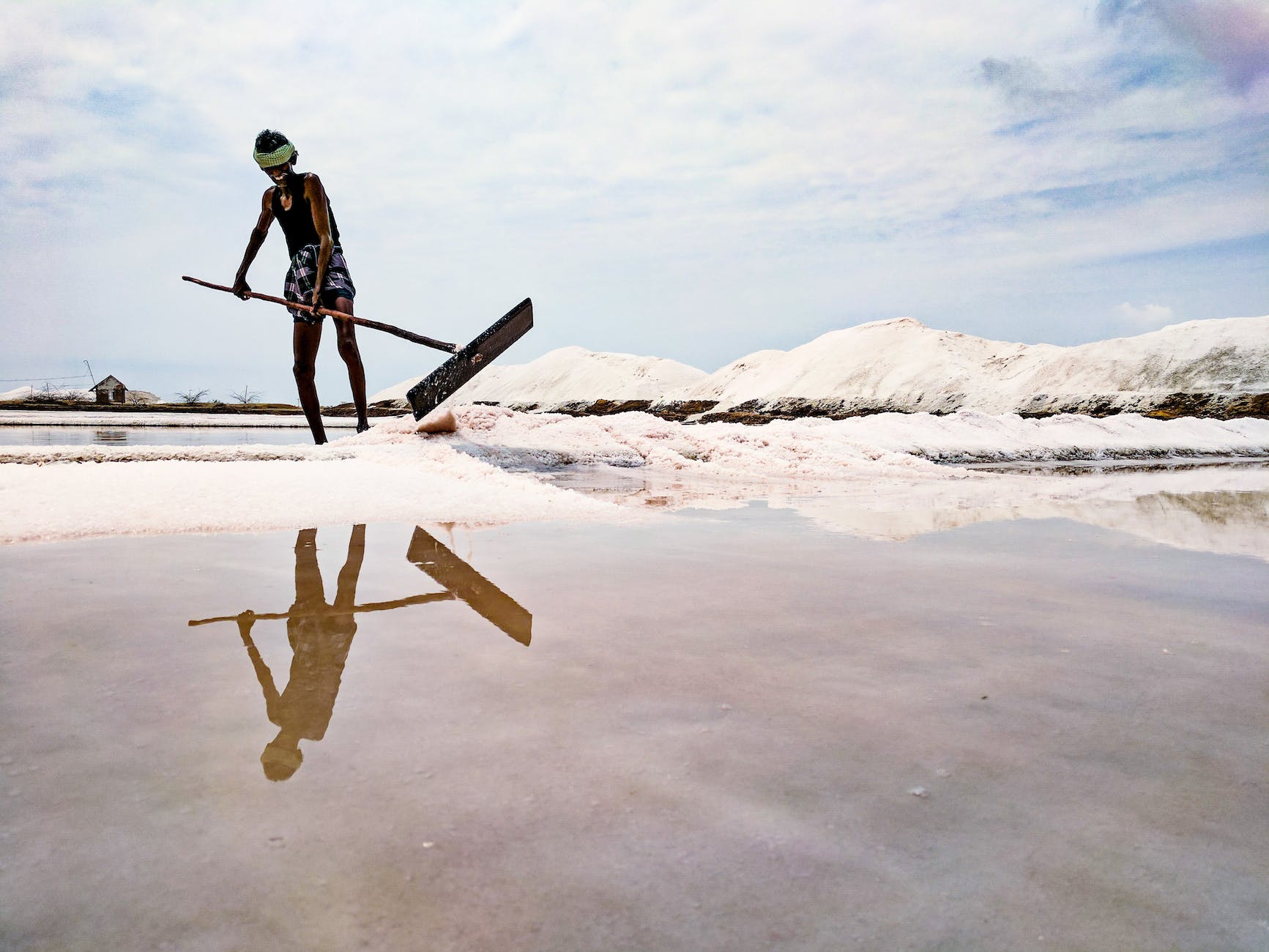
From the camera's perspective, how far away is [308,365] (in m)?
4.69

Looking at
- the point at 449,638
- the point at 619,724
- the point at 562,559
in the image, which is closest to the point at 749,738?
the point at 619,724

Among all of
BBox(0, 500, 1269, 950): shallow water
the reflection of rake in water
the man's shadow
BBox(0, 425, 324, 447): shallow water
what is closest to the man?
BBox(0, 425, 324, 447): shallow water

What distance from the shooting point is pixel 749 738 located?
895mm

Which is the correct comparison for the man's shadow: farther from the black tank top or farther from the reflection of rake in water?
the black tank top

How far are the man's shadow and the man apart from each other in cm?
275

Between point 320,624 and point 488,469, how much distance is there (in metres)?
2.23

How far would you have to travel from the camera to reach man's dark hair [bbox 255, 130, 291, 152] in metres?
4.29

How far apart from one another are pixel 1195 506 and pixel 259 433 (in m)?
7.80

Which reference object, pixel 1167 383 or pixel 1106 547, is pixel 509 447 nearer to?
pixel 1106 547

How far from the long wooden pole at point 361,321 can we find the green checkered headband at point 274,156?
0.71 m

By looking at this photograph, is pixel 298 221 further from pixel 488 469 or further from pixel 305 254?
pixel 488 469

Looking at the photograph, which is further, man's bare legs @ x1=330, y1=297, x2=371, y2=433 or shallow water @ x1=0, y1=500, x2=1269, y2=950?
man's bare legs @ x1=330, y1=297, x2=371, y2=433

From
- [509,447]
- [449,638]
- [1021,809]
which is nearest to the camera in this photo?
[1021,809]

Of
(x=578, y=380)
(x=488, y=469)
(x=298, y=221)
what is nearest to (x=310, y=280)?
(x=298, y=221)
